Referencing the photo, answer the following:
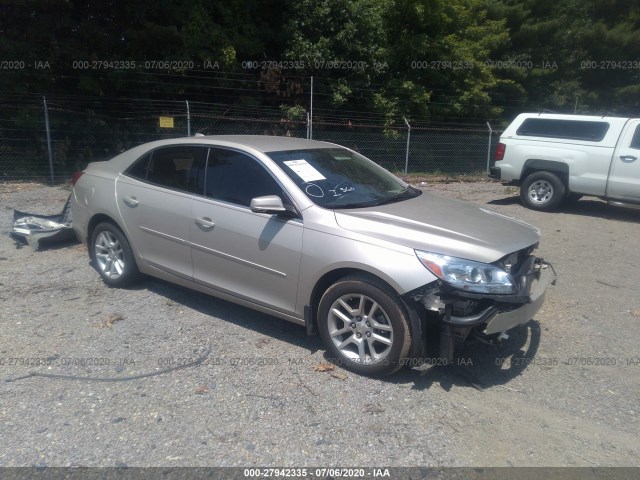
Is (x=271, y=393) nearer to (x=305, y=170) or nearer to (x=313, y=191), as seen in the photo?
(x=313, y=191)

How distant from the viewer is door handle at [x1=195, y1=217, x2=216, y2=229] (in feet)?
16.5

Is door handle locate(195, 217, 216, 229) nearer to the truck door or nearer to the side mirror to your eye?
the side mirror

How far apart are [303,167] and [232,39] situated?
483 inches

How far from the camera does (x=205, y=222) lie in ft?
16.6

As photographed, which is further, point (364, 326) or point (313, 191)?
point (313, 191)

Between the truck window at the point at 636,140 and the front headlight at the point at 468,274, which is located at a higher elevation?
the truck window at the point at 636,140

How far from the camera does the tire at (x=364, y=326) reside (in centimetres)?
408

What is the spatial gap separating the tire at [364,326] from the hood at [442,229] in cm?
40

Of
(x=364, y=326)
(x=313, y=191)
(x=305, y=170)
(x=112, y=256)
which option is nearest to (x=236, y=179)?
(x=305, y=170)

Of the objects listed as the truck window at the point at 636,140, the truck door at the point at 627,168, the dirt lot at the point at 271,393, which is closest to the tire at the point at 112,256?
the dirt lot at the point at 271,393

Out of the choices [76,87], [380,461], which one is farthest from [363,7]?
[380,461]

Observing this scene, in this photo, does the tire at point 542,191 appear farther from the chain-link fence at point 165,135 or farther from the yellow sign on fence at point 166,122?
the yellow sign on fence at point 166,122

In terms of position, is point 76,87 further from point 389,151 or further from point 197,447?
point 197,447

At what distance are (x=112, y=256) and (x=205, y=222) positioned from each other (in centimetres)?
155
